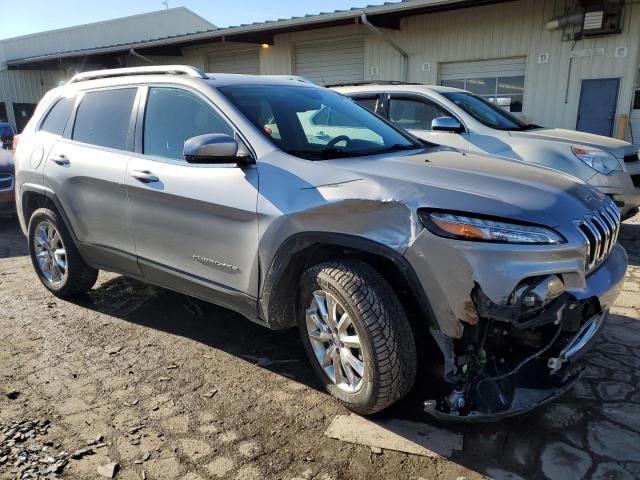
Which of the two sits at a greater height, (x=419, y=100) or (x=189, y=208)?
(x=419, y=100)

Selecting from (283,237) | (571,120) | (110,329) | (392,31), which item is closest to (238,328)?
(110,329)

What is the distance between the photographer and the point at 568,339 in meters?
2.42

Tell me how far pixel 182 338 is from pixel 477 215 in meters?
2.40

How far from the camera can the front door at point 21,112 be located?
80.9 feet

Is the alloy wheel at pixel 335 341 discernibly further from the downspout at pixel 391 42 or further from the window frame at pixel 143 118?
the downspout at pixel 391 42

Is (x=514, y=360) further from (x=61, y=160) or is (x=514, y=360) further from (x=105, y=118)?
(x=61, y=160)

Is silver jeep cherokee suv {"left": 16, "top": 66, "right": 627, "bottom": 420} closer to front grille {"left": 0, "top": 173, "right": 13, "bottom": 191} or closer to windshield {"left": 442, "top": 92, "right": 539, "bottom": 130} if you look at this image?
windshield {"left": 442, "top": 92, "right": 539, "bottom": 130}

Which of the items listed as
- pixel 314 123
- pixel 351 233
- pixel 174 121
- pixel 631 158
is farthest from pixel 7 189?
pixel 631 158

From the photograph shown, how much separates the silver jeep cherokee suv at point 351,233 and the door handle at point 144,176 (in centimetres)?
1

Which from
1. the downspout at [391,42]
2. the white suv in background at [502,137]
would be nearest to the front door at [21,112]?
the downspout at [391,42]

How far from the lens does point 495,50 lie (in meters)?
12.1

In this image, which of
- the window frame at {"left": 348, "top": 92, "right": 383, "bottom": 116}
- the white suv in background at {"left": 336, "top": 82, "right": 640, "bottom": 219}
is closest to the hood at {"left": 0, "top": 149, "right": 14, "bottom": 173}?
the white suv in background at {"left": 336, "top": 82, "right": 640, "bottom": 219}

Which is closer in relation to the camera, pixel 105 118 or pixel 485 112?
pixel 105 118

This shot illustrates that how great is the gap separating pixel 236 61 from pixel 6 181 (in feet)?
36.4
